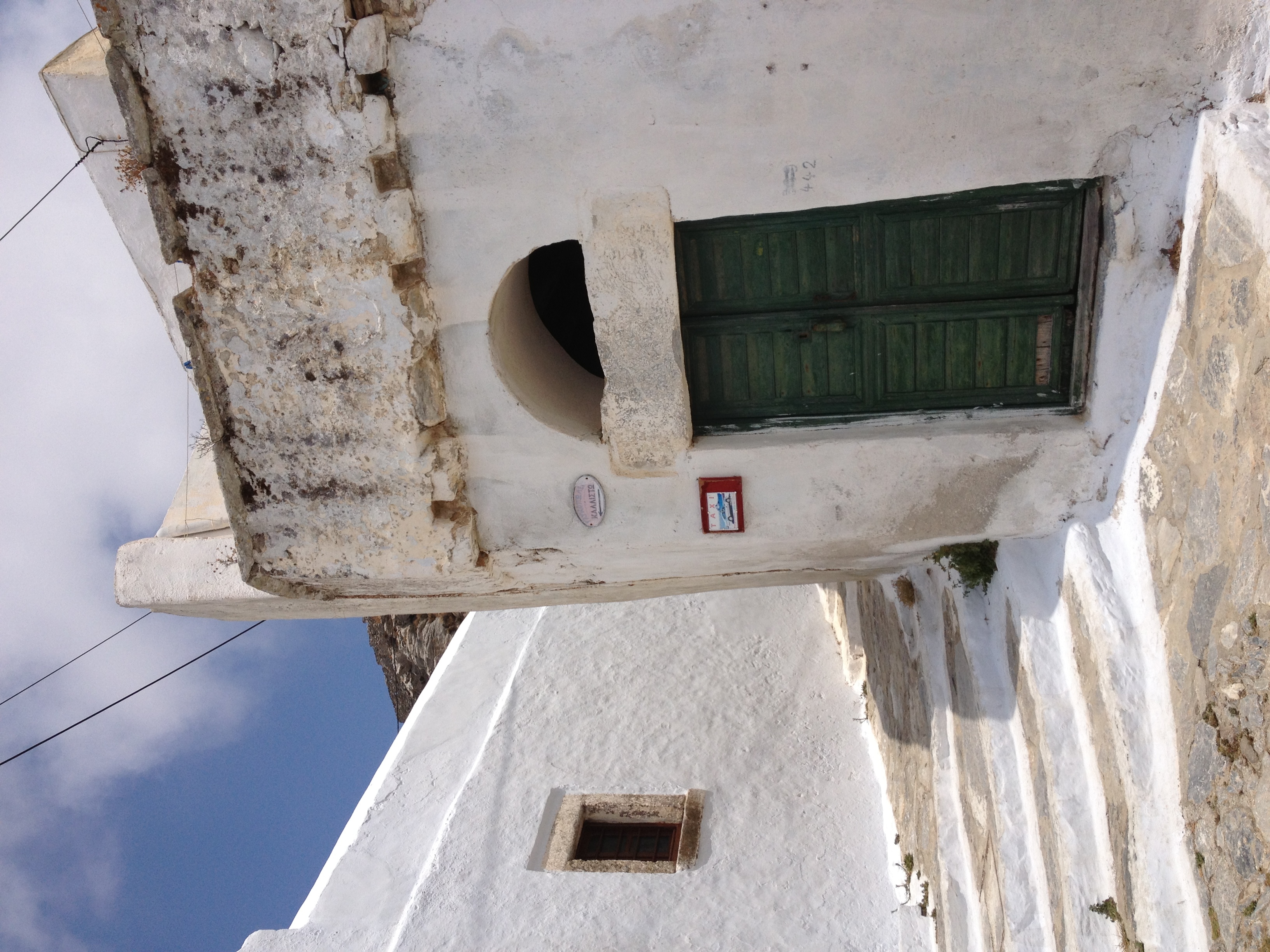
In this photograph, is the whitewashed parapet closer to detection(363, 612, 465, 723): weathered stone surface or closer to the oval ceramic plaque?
the oval ceramic plaque

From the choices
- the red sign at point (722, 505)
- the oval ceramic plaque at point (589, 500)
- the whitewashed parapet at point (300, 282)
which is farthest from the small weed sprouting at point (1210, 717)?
the whitewashed parapet at point (300, 282)

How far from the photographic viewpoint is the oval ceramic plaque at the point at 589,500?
369cm

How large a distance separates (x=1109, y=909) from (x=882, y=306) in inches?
84.9

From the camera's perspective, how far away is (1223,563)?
254cm

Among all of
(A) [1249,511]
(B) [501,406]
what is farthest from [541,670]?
(A) [1249,511]

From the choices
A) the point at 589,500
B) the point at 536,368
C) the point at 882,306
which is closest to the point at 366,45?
the point at 536,368

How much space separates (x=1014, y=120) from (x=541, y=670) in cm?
505

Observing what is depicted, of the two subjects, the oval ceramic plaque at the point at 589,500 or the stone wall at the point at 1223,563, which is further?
the oval ceramic plaque at the point at 589,500

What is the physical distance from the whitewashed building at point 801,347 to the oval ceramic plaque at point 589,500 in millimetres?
14

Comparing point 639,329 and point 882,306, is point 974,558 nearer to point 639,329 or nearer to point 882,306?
point 882,306

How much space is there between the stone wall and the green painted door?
504mm

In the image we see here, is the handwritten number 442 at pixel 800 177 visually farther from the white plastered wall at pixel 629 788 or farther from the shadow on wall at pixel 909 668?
the white plastered wall at pixel 629 788

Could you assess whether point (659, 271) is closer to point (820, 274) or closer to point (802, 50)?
point (820, 274)

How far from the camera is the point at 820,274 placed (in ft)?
11.1
